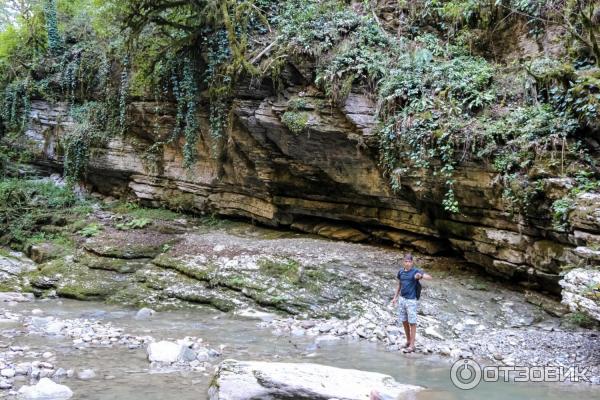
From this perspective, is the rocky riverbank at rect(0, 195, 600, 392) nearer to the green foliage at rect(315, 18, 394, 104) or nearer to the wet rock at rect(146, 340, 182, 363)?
the wet rock at rect(146, 340, 182, 363)

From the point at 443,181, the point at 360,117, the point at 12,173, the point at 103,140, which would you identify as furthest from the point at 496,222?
the point at 12,173

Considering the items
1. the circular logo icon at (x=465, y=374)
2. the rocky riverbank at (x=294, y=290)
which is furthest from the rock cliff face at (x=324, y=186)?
the circular logo icon at (x=465, y=374)

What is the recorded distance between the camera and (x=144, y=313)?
9.16m

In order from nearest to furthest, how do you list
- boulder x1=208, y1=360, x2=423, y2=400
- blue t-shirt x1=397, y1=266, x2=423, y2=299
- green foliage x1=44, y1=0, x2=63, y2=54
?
boulder x1=208, y1=360, x2=423, y2=400 < blue t-shirt x1=397, y1=266, x2=423, y2=299 < green foliage x1=44, y1=0, x2=63, y2=54

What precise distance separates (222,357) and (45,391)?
2.39 meters

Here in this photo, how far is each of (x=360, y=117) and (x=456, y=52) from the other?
283cm

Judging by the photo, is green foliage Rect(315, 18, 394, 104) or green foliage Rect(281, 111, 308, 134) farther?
green foliage Rect(281, 111, 308, 134)

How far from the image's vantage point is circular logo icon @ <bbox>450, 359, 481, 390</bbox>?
560cm

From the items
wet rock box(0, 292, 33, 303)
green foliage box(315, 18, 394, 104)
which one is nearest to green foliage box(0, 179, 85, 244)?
wet rock box(0, 292, 33, 303)

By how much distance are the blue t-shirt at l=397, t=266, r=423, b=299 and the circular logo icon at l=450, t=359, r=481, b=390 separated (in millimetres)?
1222

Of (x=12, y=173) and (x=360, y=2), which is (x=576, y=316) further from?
(x=12, y=173)

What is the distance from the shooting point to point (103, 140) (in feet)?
51.9

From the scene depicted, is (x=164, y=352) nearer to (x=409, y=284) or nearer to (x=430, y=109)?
(x=409, y=284)

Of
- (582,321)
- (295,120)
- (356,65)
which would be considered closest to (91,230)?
(295,120)
